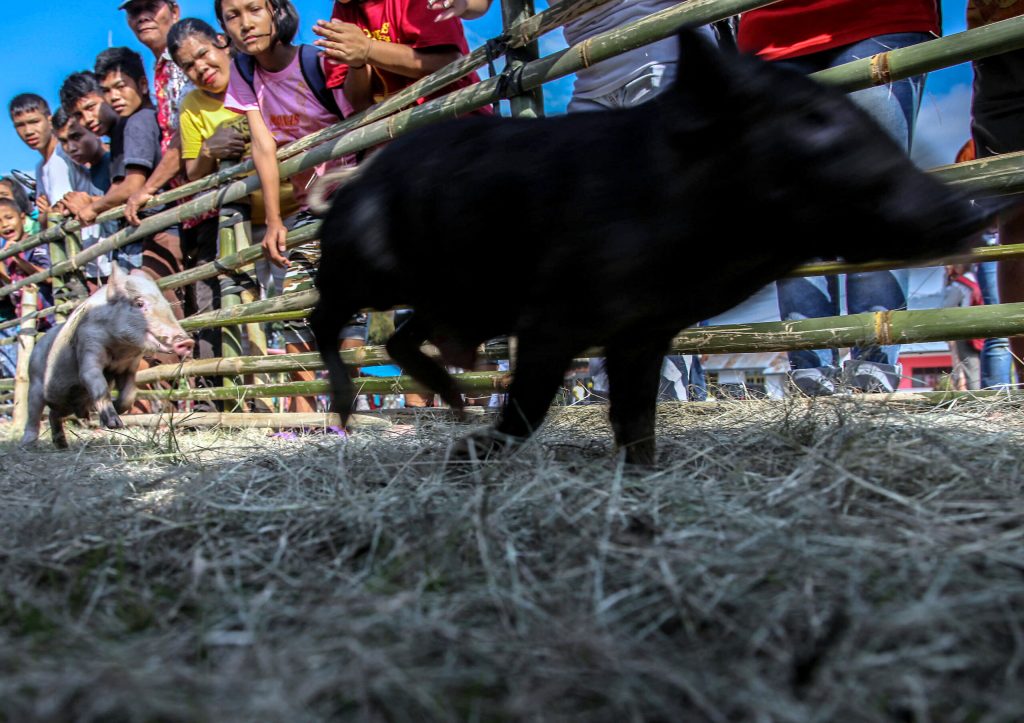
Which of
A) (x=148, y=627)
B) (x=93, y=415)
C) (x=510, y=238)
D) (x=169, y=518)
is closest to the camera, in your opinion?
(x=148, y=627)

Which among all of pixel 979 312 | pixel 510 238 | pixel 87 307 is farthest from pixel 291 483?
pixel 87 307

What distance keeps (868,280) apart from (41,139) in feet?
23.3

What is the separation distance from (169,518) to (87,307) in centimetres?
318

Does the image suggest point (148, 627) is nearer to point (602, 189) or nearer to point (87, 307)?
point (602, 189)

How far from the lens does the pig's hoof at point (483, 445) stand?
144 centimetres

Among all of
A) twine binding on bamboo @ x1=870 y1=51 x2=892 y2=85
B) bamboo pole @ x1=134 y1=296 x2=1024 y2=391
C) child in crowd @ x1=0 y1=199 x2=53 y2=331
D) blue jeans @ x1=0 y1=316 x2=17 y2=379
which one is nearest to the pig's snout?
bamboo pole @ x1=134 y1=296 x2=1024 y2=391

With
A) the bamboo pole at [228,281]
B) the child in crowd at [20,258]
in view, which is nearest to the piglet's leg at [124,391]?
the bamboo pole at [228,281]

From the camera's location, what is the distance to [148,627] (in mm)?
830

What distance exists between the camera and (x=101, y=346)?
3760 mm

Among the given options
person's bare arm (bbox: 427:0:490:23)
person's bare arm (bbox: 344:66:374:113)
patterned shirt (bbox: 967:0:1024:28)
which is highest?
person's bare arm (bbox: 427:0:490:23)

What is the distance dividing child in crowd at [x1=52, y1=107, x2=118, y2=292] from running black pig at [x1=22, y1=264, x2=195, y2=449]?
1985 mm

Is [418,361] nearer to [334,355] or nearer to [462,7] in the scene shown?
[334,355]

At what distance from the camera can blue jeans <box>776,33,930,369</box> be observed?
241cm

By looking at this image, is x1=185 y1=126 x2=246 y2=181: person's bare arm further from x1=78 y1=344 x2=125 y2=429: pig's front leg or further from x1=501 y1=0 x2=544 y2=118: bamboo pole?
x1=501 y1=0 x2=544 y2=118: bamboo pole
